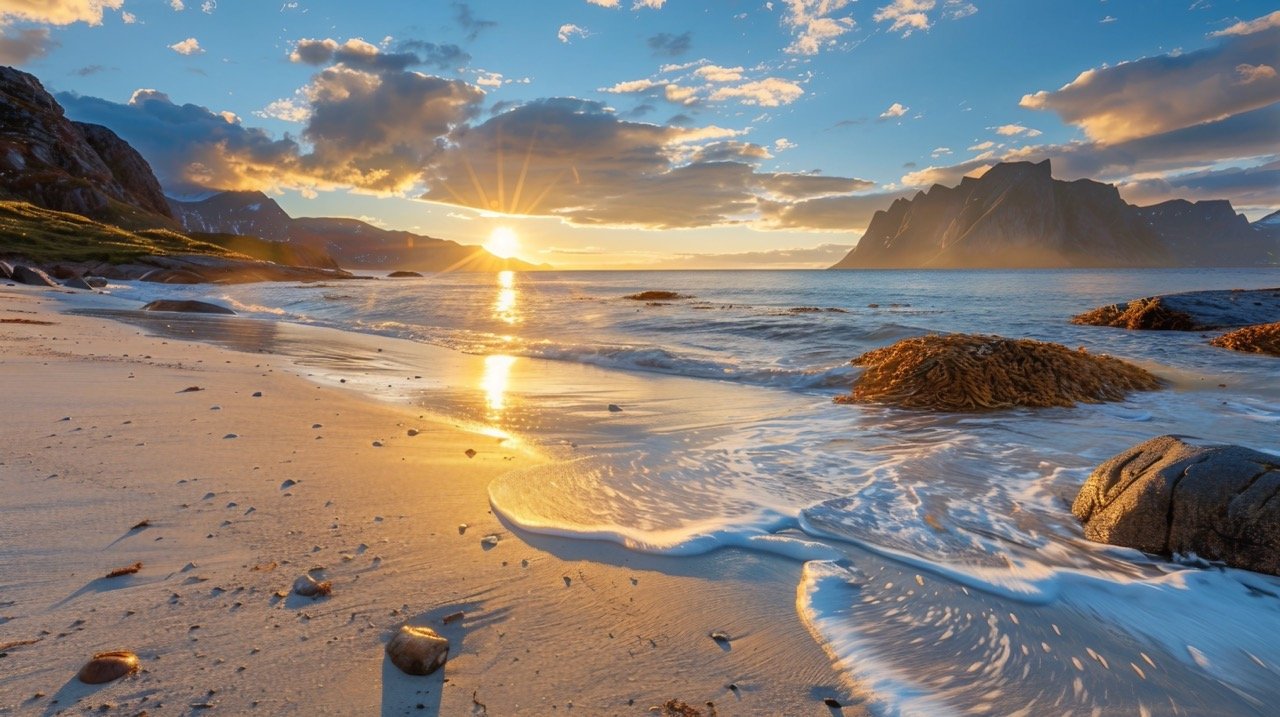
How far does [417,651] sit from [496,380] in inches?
305

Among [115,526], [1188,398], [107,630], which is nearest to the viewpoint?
[107,630]

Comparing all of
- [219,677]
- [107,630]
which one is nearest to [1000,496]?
[219,677]

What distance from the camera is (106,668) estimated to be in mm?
1887

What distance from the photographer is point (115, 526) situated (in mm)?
3047

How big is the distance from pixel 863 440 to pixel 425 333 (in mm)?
14513

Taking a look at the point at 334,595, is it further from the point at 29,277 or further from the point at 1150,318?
the point at 29,277

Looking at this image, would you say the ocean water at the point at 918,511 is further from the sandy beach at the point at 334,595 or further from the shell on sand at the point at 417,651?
the shell on sand at the point at 417,651

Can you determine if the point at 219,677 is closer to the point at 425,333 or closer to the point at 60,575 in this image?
the point at 60,575

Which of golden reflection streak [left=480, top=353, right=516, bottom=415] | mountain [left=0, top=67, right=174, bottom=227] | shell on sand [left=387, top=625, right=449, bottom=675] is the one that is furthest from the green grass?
shell on sand [left=387, top=625, right=449, bottom=675]

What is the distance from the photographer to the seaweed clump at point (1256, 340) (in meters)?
11.7

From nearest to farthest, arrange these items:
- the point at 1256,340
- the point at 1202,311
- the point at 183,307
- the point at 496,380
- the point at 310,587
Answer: the point at 310,587
the point at 496,380
the point at 1256,340
the point at 1202,311
the point at 183,307

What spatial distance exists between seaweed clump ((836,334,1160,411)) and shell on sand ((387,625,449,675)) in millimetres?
6888

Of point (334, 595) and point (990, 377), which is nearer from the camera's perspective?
point (334, 595)

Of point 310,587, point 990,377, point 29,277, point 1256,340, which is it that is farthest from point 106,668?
point 29,277
